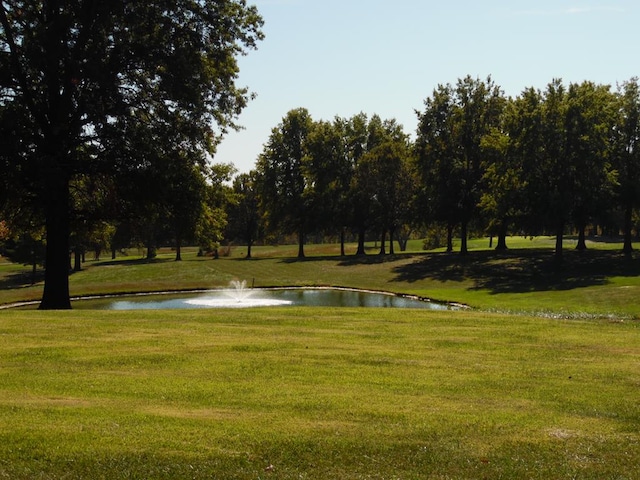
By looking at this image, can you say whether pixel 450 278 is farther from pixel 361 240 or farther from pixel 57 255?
pixel 57 255

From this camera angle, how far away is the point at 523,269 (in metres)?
58.1

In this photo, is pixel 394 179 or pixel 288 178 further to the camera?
pixel 288 178

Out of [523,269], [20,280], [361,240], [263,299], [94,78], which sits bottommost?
[20,280]

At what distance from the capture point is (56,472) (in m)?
7.24

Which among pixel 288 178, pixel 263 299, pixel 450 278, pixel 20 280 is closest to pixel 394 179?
pixel 288 178

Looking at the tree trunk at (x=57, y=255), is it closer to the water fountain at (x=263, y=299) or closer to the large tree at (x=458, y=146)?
the water fountain at (x=263, y=299)

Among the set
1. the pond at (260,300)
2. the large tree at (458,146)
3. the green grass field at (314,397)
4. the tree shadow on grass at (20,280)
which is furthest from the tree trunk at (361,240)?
the green grass field at (314,397)

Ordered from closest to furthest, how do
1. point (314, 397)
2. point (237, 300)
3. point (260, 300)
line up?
point (314, 397) → point (237, 300) → point (260, 300)

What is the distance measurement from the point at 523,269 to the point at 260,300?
26.1 meters

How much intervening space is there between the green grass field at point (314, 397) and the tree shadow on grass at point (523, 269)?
28022 millimetres

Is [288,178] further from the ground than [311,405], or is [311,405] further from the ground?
[288,178]

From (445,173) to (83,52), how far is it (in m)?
50.4

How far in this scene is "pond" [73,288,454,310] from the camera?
40.7m

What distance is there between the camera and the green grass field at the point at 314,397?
7762 mm
